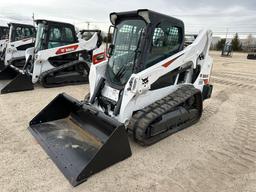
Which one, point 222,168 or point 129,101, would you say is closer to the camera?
point 222,168

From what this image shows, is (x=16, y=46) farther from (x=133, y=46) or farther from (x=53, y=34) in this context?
(x=133, y=46)

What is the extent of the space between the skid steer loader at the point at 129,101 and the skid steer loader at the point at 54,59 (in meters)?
3.38

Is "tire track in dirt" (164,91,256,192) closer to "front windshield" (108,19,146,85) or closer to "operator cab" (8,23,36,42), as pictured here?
"front windshield" (108,19,146,85)

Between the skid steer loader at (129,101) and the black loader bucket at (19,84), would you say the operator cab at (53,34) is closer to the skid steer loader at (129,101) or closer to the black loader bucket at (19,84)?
the black loader bucket at (19,84)

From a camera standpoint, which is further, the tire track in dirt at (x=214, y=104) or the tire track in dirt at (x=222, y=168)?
the tire track in dirt at (x=214, y=104)

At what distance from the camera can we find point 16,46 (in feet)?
29.7

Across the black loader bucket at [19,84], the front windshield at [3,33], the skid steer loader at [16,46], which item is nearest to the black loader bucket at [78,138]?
the black loader bucket at [19,84]

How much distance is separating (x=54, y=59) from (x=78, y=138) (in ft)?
15.0

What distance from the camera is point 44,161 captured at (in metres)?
2.78

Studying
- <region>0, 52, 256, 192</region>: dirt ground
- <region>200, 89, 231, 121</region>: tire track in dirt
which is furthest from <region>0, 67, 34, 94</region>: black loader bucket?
<region>200, 89, 231, 121</region>: tire track in dirt

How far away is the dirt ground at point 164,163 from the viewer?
2.43 metres

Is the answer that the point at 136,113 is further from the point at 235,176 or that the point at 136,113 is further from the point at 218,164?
the point at 235,176

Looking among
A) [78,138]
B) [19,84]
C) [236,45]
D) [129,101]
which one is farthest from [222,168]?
[236,45]

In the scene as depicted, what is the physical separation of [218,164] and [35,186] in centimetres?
233
